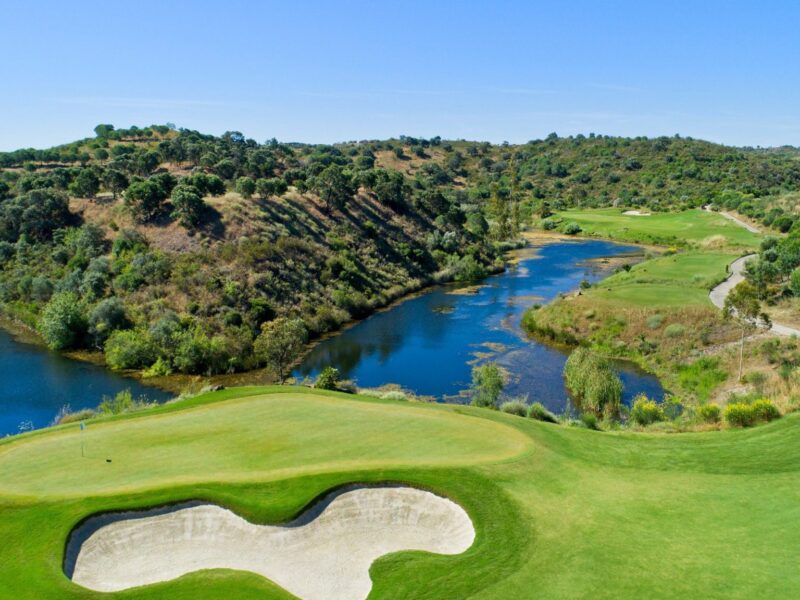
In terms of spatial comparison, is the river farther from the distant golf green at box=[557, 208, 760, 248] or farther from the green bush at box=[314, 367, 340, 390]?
the distant golf green at box=[557, 208, 760, 248]

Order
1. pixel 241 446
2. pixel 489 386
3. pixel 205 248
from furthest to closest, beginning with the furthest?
pixel 205 248 < pixel 489 386 < pixel 241 446

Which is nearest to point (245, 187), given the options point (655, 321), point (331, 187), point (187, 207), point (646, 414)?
point (187, 207)

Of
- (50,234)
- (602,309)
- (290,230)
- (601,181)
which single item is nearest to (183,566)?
(602,309)

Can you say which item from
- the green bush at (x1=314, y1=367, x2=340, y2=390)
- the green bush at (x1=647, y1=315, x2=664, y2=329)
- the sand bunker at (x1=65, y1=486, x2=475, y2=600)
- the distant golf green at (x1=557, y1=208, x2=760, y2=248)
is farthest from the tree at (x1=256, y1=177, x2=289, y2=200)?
the distant golf green at (x1=557, y1=208, x2=760, y2=248)

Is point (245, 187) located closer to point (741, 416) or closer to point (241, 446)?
point (241, 446)

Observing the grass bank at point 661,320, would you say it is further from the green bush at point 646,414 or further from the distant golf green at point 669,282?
the green bush at point 646,414

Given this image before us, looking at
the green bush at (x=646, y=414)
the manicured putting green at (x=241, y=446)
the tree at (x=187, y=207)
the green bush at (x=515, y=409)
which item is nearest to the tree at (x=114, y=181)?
the tree at (x=187, y=207)

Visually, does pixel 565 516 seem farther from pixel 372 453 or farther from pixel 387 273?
pixel 387 273
